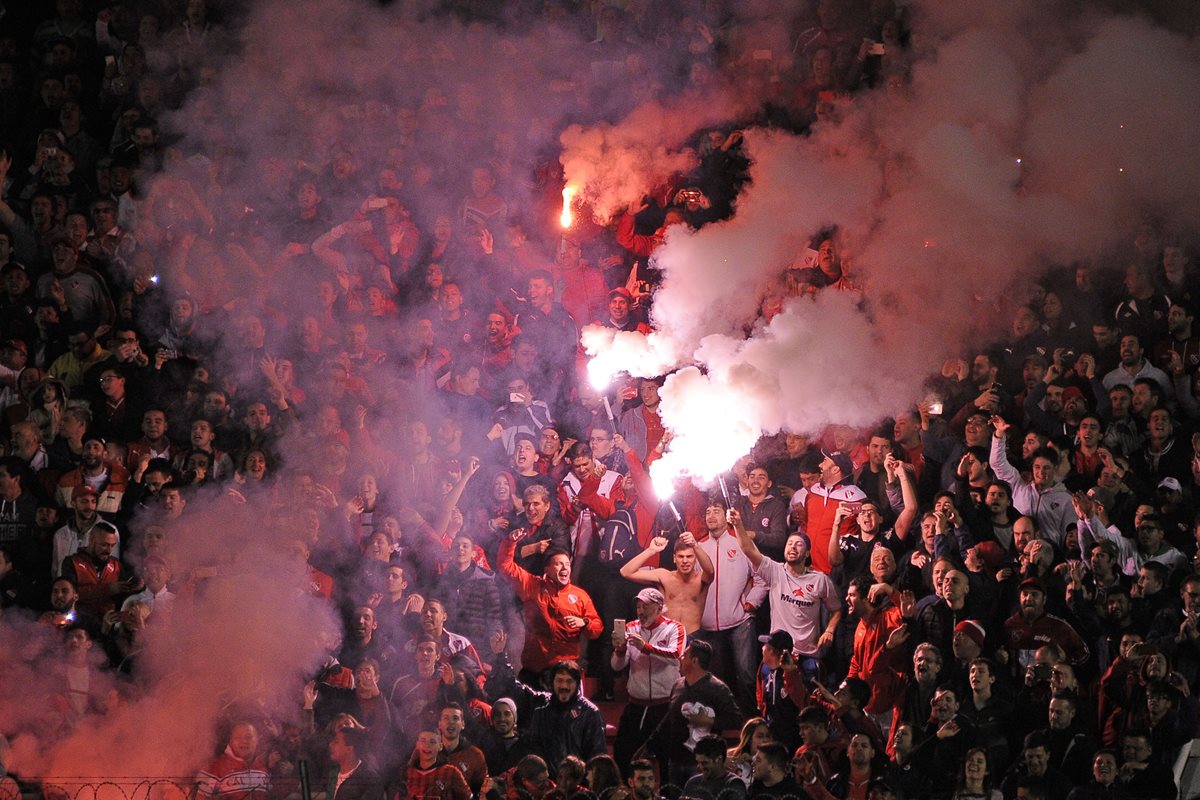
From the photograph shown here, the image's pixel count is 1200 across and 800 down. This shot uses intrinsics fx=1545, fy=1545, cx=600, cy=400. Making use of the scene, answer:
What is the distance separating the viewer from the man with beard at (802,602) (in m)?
7.84

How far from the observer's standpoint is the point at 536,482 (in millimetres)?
8508

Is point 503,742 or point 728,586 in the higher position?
point 728,586

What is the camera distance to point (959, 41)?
29.6ft

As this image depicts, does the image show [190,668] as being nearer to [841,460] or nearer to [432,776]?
[432,776]

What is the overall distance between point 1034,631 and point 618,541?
7.29 ft

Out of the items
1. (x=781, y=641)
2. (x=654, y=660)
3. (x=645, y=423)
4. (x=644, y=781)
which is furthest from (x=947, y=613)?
(x=645, y=423)

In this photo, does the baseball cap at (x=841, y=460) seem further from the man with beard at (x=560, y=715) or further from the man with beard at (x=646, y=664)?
the man with beard at (x=560, y=715)

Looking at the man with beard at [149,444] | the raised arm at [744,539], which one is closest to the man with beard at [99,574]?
the man with beard at [149,444]

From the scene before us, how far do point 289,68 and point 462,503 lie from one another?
304 centimetres

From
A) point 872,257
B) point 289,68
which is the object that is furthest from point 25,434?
point 872,257

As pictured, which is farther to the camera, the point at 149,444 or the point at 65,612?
the point at 149,444

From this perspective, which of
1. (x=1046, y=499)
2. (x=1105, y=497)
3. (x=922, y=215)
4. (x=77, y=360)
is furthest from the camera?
(x=922, y=215)

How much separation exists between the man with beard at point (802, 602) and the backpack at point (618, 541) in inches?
27.6

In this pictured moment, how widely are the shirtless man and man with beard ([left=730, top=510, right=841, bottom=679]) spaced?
0.30 metres
